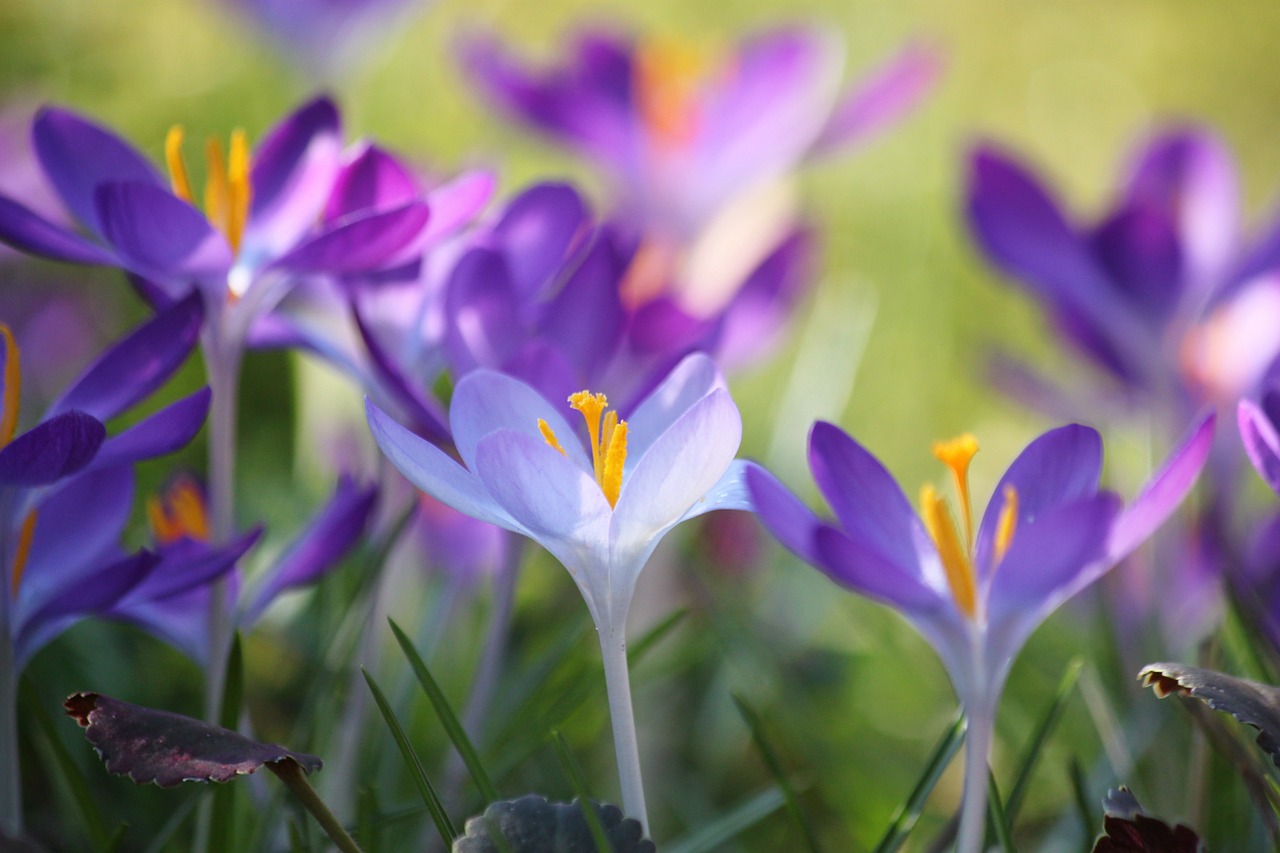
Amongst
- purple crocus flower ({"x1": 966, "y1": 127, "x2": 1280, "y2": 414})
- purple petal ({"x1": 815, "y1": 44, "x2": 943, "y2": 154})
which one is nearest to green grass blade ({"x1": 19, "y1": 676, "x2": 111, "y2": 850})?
purple crocus flower ({"x1": 966, "y1": 127, "x2": 1280, "y2": 414})

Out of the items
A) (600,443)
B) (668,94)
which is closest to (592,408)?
(600,443)

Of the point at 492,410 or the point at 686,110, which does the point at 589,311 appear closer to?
the point at 492,410

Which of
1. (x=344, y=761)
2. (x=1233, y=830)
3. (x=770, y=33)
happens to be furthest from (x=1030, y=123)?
(x=344, y=761)

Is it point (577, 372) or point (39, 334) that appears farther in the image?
point (39, 334)

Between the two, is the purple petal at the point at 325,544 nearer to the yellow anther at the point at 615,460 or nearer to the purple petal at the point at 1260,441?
the yellow anther at the point at 615,460

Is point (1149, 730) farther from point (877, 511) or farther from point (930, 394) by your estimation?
point (930, 394)

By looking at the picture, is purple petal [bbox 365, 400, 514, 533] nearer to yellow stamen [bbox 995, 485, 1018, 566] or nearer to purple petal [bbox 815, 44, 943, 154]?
yellow stamen [bbox 995, 485, 1018, 566]
